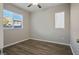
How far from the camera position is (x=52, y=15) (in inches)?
58.6

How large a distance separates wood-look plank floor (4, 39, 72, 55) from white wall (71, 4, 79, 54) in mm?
106

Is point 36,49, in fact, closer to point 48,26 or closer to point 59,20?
point 48,26

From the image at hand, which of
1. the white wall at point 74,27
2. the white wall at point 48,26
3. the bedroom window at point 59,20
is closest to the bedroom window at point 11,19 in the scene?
the white wall at point 48,26

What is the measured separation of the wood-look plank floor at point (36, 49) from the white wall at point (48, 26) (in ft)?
0.31

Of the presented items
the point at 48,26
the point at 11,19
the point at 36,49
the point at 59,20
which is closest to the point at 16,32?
the point at 11,19

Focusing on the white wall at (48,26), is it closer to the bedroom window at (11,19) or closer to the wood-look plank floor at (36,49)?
the wood-look plank floor at (36,49)

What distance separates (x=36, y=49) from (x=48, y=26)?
1.38ft

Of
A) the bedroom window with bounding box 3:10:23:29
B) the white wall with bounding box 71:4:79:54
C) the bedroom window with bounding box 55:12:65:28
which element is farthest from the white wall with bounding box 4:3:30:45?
the white wall with bounding box 71:4:79:54

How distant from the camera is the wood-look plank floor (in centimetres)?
145

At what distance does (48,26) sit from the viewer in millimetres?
1505

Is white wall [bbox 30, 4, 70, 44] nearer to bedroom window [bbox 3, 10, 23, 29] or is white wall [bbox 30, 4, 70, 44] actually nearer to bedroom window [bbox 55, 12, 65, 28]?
bedroom window [bbox 55, 12, 65, 28]

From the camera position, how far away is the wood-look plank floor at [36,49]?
1.45m
